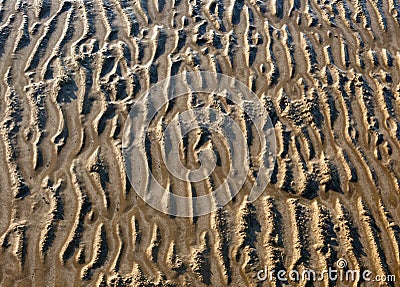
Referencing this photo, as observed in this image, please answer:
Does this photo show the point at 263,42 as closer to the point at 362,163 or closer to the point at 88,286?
the point at 362,163

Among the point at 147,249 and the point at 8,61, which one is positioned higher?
the point at 8,61

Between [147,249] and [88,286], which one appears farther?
[147,249]

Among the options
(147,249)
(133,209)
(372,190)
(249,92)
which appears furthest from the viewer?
(249,92)

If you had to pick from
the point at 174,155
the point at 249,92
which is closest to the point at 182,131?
the point at 174,155

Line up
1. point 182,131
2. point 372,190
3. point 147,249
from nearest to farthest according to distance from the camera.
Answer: point 147,249
point 372,190
point 182,131

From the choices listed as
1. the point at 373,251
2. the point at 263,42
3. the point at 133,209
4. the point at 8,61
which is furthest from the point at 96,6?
the point at 373,251

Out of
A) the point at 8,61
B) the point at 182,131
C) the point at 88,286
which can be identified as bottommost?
the point at 88,286

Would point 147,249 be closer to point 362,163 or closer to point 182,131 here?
point 182,131
